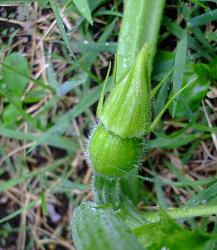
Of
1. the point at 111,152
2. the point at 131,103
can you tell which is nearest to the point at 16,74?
the point at 111,152

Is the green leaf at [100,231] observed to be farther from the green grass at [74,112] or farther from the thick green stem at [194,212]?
the green grass at [74,112]

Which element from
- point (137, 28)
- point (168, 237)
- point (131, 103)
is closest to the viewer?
point (168, 237)

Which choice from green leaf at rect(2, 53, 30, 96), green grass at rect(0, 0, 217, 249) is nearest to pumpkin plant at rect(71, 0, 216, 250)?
green grass at rect(0, 0, 217, 249)

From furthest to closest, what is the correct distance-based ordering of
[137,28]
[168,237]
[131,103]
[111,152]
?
[137,28], [111,152], [131,103], [168,237]

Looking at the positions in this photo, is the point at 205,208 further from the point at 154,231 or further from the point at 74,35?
the point at 74,35

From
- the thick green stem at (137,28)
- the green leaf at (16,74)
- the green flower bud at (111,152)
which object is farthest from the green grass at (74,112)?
the green flower bud at (111,152)

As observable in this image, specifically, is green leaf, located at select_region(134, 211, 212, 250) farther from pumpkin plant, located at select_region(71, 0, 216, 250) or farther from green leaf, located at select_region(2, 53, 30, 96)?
green leaf, located at select_region(2, 53, 30, 96)

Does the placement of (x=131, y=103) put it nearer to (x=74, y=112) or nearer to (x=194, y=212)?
(x=194, y=212)
